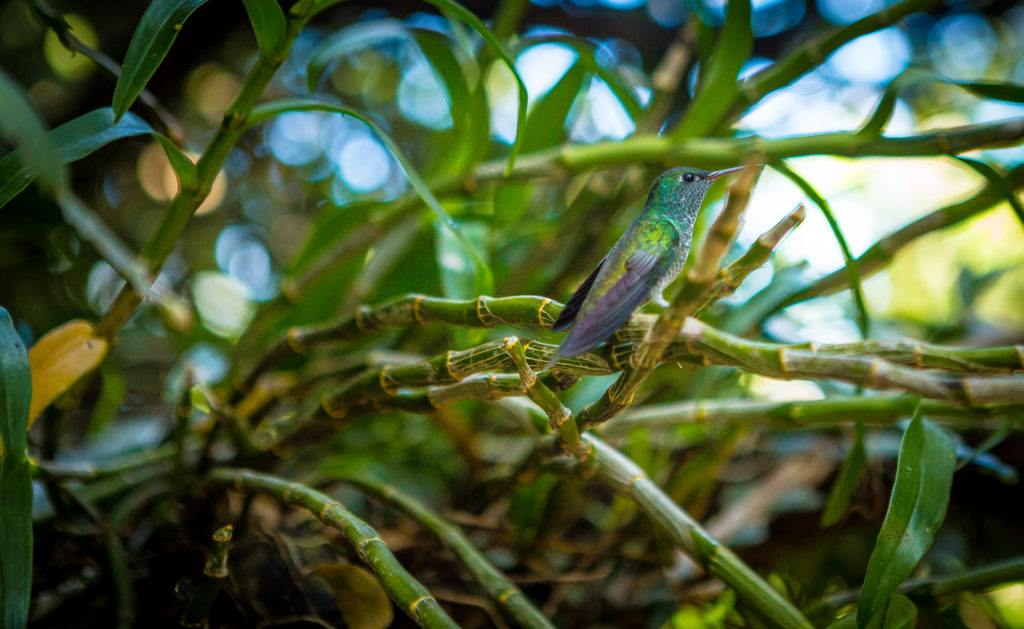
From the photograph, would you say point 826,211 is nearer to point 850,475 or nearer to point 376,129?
point 850,475

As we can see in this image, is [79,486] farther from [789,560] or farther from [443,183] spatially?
[789,560]

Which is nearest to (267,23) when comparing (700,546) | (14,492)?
(14,492)

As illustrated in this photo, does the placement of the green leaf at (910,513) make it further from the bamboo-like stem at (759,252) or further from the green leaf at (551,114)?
the green leaf at (551,114)

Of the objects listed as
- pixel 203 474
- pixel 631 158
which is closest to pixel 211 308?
pixel 203 474

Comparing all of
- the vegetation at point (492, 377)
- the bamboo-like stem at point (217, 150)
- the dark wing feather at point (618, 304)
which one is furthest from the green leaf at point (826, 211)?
the bamboo-like stem at point (217, 150)

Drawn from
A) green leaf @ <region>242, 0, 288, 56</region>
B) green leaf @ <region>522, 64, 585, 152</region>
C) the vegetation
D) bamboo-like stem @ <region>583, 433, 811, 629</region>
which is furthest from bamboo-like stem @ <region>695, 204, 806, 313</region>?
green leaf @ <region>522, 64, 585, 152</region>

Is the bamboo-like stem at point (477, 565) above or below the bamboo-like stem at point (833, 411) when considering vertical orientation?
below

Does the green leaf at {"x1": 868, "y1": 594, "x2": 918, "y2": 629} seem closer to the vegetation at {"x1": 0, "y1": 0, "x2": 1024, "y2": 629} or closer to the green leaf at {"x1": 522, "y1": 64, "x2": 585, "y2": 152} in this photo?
the vegetation at {"x1": 0, "y1": 0, "x2": 1024, "y2": 629}

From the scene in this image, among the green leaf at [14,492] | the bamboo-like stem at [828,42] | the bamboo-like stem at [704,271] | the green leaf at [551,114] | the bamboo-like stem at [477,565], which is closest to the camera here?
the bamboo-like stem at [704,271]

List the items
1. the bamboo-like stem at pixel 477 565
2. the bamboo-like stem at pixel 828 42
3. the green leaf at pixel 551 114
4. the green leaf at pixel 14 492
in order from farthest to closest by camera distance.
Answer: the green leaf at pixel 551 114 → the bamboo-like stem at pixel 828 42 → the bamboo-like stem at pixel 477 565 → the green leaf at pixel 14 492
